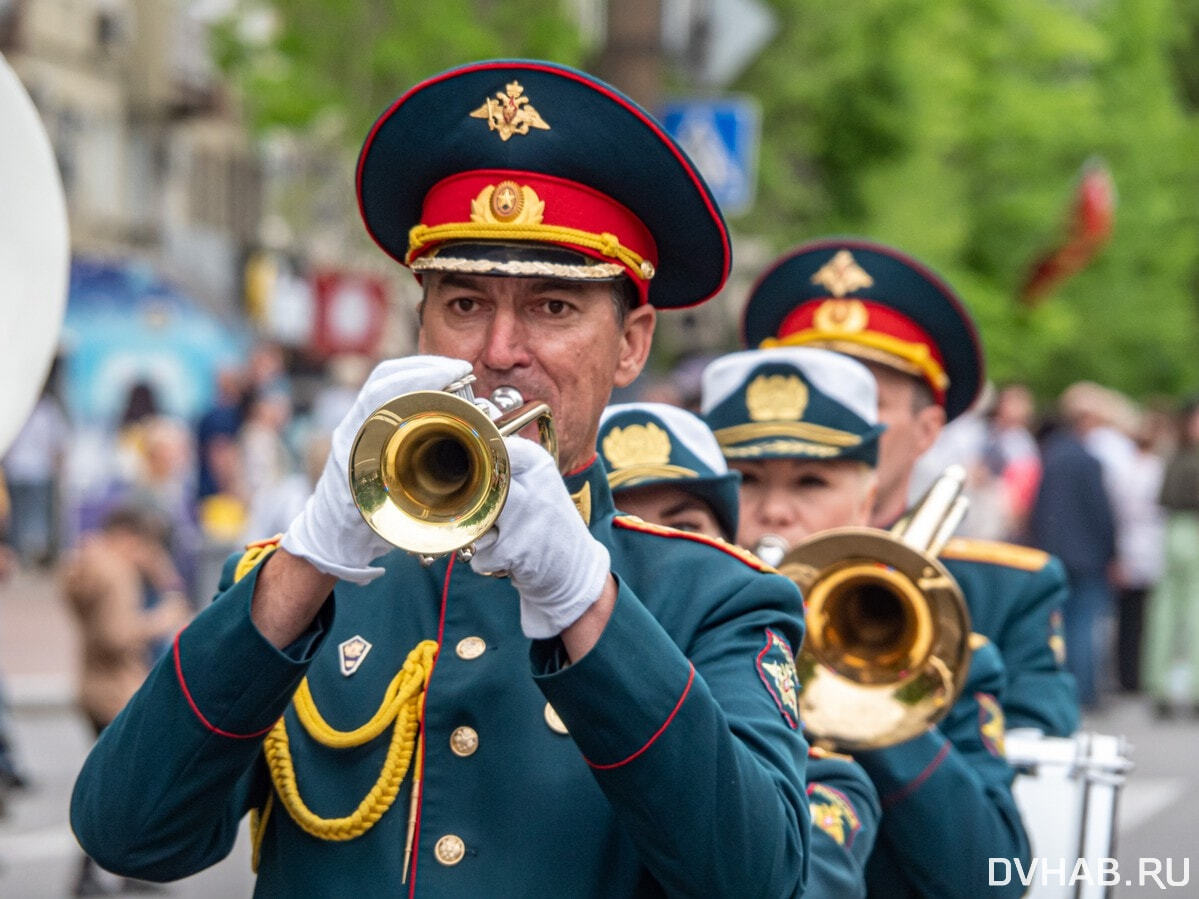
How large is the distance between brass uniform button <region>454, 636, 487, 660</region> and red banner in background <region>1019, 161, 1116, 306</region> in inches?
1092

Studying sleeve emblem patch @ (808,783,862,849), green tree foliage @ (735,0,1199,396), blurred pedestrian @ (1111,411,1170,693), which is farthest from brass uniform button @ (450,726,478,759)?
green tree foliage @ (735,0,1199,396)

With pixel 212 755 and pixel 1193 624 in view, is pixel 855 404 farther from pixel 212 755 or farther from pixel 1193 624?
pixel 1193 624

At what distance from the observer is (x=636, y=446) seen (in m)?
4.16

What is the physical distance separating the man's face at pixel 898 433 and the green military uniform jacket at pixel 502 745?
6.60 ft

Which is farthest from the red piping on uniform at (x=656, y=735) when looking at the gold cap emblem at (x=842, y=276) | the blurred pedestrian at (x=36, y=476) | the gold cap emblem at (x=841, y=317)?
the blurred pedestrian at (x=36, y=476)

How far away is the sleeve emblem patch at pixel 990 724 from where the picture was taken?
4.23m

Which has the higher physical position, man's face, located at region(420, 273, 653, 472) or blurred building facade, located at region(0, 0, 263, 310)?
blurred building facade, located at region(0, 0, 263, 310)

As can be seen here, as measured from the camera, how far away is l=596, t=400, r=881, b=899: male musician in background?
3.65 metres

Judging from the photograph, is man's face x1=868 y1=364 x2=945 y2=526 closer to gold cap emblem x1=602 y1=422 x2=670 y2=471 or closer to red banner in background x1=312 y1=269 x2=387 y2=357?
gold cap emblem x1=602 y1=422 x2=670 y2=471

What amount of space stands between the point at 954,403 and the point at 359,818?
9.44ft

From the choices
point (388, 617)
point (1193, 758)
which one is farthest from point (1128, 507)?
point (388, 617)

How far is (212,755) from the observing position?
101 inches

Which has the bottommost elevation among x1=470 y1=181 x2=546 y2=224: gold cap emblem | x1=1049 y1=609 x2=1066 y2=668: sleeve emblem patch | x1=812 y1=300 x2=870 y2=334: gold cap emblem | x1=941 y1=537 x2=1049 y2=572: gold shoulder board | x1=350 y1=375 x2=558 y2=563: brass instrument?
x1=350 y1=375 x2=558 y2=563: brass instrument

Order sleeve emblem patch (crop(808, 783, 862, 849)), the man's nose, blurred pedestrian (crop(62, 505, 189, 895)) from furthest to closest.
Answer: blurred pedestrian (crop(62, 505, 189, 895)) < sleeve emblem patch (crop(808, 783, 862, 849)) < the man's nose
